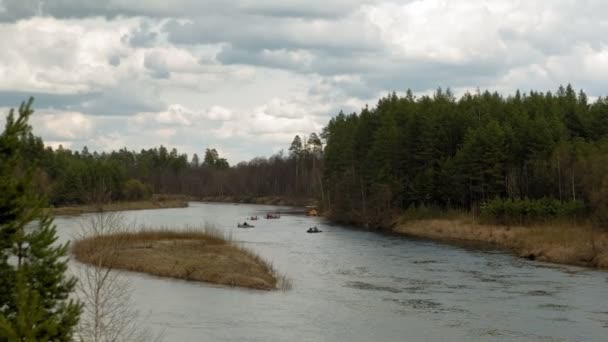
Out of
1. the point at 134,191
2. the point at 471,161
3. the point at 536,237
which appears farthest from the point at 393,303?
the point at 134,191

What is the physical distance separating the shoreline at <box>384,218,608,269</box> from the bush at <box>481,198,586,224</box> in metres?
1.61

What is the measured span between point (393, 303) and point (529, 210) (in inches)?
1544

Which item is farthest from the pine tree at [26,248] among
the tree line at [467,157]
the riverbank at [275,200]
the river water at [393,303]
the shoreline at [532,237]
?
the riverbank at [275,200]

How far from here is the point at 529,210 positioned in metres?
73.1

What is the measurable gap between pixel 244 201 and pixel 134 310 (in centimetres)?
16053

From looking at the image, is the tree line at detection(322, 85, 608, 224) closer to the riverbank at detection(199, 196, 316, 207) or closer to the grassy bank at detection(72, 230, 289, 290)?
the grassy bank at detection(72, 230, 289, 290)

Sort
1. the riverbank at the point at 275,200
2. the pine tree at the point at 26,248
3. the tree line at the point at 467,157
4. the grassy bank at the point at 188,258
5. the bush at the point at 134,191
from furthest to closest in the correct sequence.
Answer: the riverbank at the point at 275,200 < the bush at the point at 134,191 < the tree line at the point at 467,157 < the grassy bank at the point at 188,258 < the pine tree at the point at 26,248

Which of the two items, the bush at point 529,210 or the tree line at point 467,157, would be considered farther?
the tree line at point 467,157

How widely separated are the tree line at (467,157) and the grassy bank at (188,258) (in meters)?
30.6

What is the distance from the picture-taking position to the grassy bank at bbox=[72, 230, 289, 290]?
43188 millimetres

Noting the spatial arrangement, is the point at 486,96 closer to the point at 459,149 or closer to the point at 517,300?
the point at 459,149

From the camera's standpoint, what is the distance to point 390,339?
3030 centimetres

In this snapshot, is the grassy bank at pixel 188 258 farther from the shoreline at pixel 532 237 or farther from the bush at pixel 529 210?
the bush at pixel 529 210

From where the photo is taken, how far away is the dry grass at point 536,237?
5425 cm
